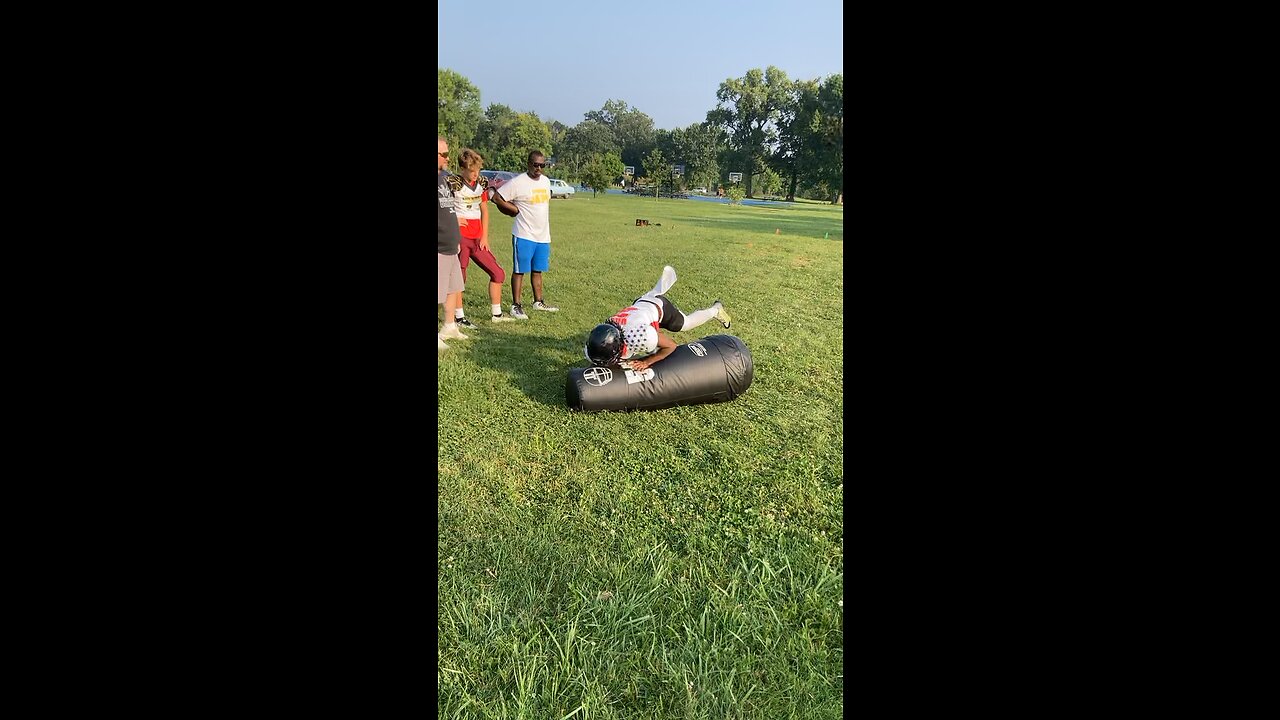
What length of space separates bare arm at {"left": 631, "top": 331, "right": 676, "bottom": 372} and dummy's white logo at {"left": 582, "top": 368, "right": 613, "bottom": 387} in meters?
0.20

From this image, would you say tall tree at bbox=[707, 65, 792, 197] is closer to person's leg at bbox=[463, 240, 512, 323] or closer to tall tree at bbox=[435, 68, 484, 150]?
tall tree at bbox=[435, 68, 484, 150]

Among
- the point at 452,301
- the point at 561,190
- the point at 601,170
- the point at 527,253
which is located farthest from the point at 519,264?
the point at 601,170

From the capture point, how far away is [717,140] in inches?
1801

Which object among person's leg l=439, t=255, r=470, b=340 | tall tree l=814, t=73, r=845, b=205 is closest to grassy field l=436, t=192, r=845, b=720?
person's leg l=439, t=255, r=470, b=340

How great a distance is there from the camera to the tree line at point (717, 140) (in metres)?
42.3

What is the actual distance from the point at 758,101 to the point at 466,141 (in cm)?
2003

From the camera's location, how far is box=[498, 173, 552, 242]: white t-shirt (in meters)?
7.70

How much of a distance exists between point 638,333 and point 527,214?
3646mm

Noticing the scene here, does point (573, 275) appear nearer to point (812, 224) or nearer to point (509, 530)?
point (509, 530)

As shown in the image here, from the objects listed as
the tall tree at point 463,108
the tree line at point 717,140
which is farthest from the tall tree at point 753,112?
the tall tree at point 463,108

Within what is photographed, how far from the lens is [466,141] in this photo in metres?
40.0

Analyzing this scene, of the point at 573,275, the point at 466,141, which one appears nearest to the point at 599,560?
the point at 573,275

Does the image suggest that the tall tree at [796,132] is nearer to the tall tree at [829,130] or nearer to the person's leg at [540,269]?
the tall tree at [829,130]

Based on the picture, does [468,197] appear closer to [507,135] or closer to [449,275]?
[449,275]
